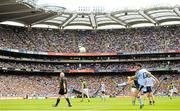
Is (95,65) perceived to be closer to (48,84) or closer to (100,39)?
(100,39)

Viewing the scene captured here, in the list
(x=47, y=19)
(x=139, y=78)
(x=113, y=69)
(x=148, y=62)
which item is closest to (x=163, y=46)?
(x=148, y=62)

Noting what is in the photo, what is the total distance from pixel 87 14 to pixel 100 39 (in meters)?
11.7

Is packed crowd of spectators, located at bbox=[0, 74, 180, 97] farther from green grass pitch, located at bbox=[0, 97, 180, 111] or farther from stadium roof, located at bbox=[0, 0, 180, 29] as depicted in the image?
green grass pitch, located at bbox=[0, 97, 180, 111]

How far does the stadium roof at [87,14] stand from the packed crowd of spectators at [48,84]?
10728 mm

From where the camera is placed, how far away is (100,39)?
82.4 meters

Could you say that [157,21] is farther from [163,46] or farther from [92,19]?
[92,19]

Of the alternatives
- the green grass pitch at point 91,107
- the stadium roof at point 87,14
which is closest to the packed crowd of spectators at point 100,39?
the stadium roof at point 87,14

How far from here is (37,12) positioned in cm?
6844

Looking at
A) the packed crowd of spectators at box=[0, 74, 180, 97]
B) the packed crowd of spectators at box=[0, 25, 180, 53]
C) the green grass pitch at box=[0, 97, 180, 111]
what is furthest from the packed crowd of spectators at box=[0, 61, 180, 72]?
the green grass pitch at box=[0, 97, 180, 111]

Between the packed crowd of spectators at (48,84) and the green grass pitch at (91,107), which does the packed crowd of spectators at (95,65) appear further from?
the green grass pitch at (91,107)

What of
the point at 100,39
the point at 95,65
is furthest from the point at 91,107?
the point at 100,39

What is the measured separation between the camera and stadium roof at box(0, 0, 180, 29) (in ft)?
213

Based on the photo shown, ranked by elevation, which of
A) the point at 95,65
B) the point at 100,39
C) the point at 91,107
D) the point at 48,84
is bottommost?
the point at 48,84

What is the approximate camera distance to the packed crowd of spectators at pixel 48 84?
67.0 m
